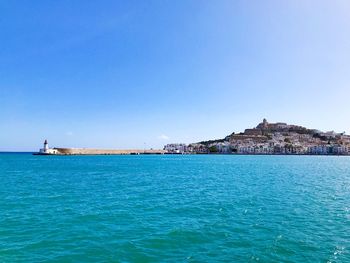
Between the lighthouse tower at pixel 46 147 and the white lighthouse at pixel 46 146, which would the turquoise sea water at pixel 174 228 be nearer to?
the lighthouse tower at pixel 46 147

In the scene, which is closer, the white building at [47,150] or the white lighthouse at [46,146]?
the white building at [47,150]

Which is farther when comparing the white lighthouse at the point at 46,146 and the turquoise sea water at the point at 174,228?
the white lighthouse at the point at 46,146

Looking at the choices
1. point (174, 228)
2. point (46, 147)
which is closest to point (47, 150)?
point (46, 147)

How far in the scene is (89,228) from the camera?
47.9 ft

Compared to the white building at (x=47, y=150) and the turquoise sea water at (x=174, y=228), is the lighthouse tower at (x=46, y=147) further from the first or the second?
the turquoise sea water at (x=174, y=228)

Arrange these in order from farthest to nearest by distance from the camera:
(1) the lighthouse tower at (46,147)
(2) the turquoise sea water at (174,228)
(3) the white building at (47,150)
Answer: (1) the lighthouse tower at (46,147)
(3) the white building at (47,150)
(2) the turquoise sea water at (174,228)

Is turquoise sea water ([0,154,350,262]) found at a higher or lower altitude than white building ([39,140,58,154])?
lower

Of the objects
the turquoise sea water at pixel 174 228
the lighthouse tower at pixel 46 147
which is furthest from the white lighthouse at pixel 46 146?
the turquoise sea water at pixel 174 228

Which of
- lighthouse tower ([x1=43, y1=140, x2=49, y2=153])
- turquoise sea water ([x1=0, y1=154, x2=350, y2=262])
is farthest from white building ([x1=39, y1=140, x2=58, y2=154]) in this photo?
turquoise sea water ([x1=0, y1=154, x2=350, y2=262])

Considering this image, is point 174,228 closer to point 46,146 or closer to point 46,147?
point 46,146

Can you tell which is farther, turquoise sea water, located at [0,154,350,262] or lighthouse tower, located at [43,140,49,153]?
lighthouse tower, located at [43,140,49,153]

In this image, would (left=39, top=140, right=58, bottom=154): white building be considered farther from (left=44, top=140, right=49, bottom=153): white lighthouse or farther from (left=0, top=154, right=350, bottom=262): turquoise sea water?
(left=0, top=154, right=350, bottom=262): turquoise sea water

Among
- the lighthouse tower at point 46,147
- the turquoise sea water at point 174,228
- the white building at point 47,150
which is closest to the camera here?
the turquoise sea water at point 174,228

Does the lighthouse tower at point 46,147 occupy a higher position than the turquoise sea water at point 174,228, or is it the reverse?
the lighthouse tower at point 46,147
